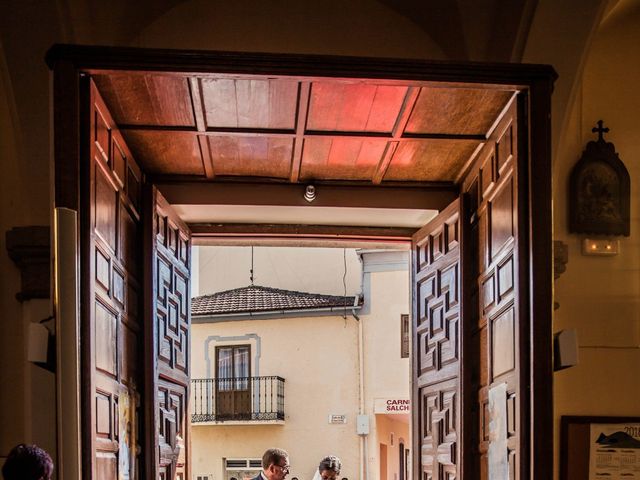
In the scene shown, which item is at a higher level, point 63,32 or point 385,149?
point 63,32

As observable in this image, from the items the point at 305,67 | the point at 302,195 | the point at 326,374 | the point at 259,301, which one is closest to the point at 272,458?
the point at 302,195

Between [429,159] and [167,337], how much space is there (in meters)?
1.77

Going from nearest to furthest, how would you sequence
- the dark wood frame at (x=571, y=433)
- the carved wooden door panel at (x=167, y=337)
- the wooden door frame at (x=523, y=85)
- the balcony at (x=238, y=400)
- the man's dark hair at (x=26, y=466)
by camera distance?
the man's dark hair at (x=26, y=466) < the wooden door frame at (x=523, y=85) < the dark wood frame at (x=571, y=433) < the carved wooden door panel at (x=167, y=337) < the balcony at (x=238, y=400)

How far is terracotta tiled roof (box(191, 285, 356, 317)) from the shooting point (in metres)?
19.7

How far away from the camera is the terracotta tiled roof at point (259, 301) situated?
19703 millimetres

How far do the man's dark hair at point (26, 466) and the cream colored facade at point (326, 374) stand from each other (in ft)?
51.1

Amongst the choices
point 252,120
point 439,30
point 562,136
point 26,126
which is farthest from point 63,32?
point 562,136

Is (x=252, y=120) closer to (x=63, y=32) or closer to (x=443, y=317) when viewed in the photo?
(x=63, y=32)

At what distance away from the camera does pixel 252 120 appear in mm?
5152

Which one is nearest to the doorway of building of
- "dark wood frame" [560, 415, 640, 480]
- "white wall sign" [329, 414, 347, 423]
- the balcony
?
"white wall sign" [329, 414, 347, 423]

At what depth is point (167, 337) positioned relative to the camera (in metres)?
5.86

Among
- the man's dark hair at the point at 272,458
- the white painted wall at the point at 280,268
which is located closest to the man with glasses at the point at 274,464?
the man's dark hair at the point at 272,458

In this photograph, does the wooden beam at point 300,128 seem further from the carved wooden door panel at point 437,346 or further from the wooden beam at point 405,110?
the carved wooden door panel at point 437,346

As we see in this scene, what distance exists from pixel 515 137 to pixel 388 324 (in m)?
14.9
